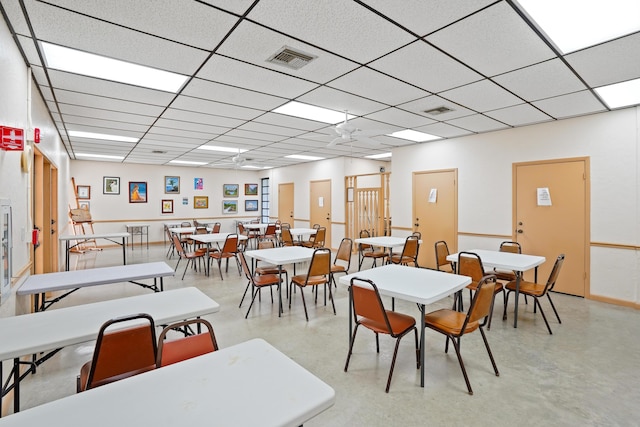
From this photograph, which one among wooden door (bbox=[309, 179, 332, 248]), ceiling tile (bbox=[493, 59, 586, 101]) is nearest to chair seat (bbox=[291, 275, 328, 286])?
ceiling tile (bbox=[493, 59, 586, 101])

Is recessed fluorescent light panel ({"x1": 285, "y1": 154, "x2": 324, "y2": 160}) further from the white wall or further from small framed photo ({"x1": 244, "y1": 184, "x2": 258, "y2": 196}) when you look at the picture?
small framed photo ({"x1": 244, "y1": 184, "x2": 258, "y2": 196})

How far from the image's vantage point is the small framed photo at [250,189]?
12.5 meters

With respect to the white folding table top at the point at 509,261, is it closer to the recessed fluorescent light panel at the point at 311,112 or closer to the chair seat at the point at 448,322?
the chair seat at the point at 448,322

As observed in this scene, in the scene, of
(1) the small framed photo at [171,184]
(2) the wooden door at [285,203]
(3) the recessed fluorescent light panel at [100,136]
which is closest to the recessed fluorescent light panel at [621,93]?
(3) the recessed fluorescent light panel at [100,136]

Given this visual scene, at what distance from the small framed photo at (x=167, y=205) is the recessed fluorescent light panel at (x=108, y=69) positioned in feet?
26.3

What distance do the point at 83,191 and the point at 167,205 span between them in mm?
2347

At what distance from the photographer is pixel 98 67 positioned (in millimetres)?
3045

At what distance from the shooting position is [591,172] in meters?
4.53

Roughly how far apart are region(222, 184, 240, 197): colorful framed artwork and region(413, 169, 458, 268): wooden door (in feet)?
25.0

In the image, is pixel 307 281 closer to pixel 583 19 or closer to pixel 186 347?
→ pixel 186 347

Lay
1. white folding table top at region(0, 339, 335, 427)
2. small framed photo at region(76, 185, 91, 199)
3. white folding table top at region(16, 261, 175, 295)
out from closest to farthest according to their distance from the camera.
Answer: white folding table top at region(0, 339, 335, 427) → white folding table top at region(16, 261, 175, 295) → small framed photo at region(76, 185, 91, 199)

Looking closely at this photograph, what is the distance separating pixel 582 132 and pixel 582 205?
1076mm

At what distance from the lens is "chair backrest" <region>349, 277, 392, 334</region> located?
7.47 feet

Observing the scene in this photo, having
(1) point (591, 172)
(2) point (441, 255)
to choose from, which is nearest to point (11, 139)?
(2) point (441, 255)
